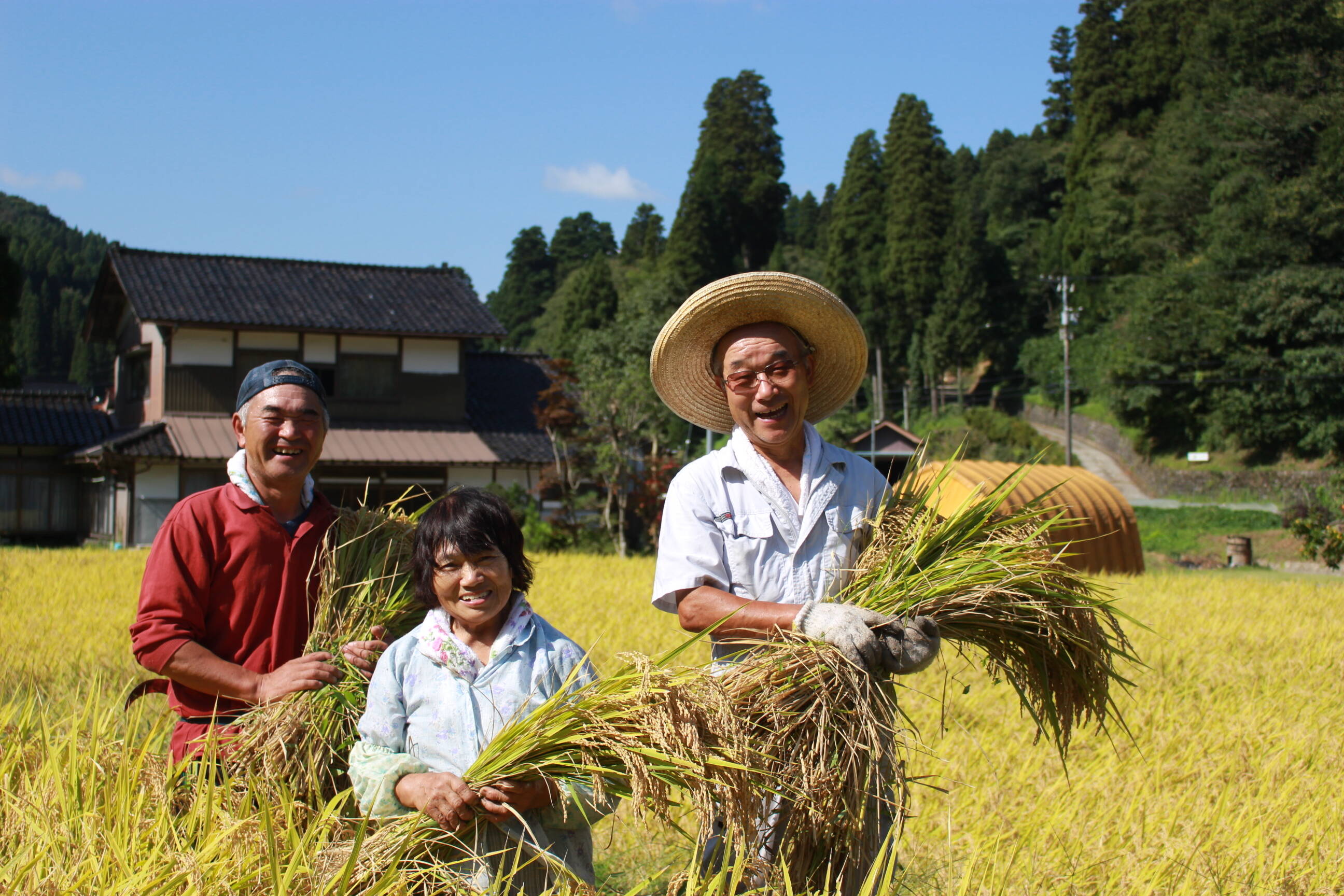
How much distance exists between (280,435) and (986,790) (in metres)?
2.66

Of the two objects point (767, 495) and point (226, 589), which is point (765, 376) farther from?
point (226, 589)

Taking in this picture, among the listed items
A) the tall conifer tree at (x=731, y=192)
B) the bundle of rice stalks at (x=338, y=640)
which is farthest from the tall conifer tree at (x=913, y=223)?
the bundle of rice stalks at (x=338, y=640)

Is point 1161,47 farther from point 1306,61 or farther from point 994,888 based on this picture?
point 994,888

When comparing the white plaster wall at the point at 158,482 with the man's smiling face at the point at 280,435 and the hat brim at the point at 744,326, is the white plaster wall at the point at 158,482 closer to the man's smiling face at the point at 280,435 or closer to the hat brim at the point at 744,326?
the man's smiling face at the point at 280,435

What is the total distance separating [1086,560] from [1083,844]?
848cm

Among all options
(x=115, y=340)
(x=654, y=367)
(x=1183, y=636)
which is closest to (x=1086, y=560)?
(x=1183, y=636)

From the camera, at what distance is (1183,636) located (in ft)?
21.0

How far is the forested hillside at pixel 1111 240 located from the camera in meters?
26.7

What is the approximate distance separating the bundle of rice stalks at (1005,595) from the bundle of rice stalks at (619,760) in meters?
0.51

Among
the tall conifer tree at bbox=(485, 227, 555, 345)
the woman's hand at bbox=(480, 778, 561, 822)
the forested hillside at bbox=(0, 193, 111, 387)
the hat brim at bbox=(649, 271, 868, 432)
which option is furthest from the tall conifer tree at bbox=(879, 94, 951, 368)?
the woman's hand at bbox=(480, 778, 561, 822)

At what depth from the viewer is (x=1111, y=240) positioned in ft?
121

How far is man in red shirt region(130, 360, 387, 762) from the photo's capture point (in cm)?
210

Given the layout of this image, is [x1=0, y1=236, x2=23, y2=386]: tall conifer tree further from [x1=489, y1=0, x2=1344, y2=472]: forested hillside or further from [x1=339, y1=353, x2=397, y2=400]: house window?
[x1=489, y1=0, x2=1344, y2=472]: forested hillside

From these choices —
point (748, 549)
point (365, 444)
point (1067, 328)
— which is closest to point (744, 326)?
point (748, 549)
